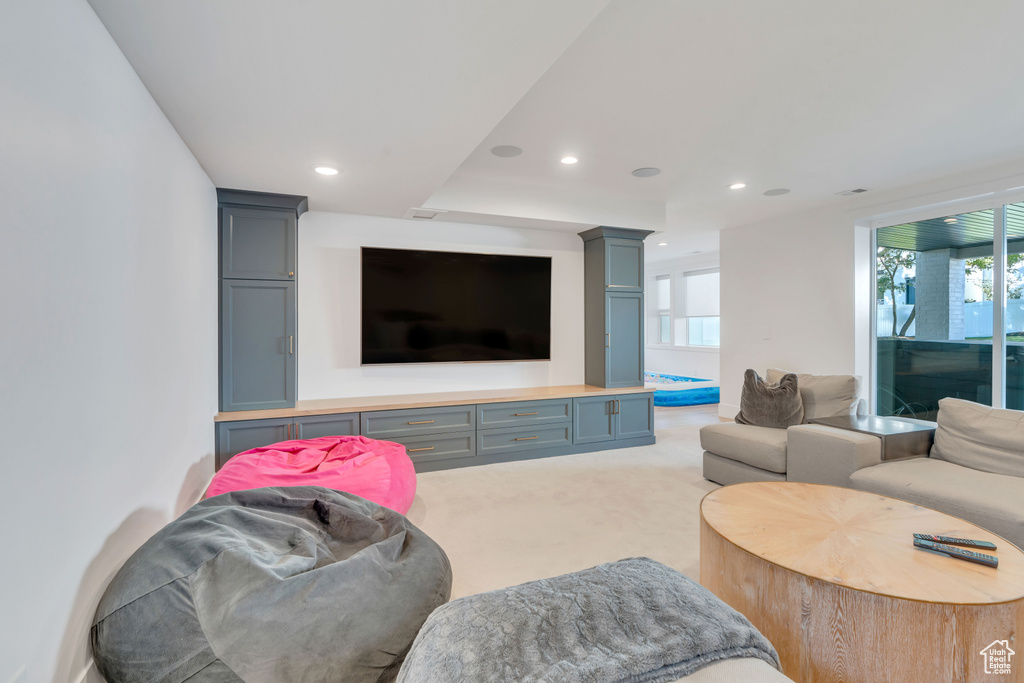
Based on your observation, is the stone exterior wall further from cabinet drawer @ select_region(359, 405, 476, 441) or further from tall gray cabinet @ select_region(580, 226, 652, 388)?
cabinet drawer @ select_region(359, 405, 476, 441)

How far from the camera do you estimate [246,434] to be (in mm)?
3561

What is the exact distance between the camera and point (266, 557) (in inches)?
62.7

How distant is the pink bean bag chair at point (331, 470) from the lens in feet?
8.53

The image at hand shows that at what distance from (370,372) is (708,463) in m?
2.93

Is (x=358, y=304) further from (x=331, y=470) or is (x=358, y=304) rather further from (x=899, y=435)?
(x=899, y=435)

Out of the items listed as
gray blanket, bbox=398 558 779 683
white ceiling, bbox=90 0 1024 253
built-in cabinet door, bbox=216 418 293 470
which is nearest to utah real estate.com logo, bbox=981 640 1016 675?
gray blanket, bbox=398 558 779 683

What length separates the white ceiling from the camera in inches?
66.6

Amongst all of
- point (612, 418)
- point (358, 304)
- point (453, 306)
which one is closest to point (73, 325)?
point (358, 304)

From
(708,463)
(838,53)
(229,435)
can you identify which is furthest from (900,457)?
(229,435)

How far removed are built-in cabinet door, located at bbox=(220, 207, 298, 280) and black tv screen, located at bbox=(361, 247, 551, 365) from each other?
2.12ft

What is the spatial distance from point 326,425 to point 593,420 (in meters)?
2.40

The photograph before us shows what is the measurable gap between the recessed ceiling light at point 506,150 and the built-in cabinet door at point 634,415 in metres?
2.48

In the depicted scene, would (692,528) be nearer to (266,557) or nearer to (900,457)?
(900,457)

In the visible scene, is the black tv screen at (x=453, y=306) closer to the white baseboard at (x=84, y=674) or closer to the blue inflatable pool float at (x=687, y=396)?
the white baseboard at (x=84, y=674)
